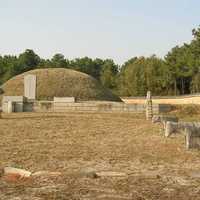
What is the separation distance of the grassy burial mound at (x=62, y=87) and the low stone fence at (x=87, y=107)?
14.1 m

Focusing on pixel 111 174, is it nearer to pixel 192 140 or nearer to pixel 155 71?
pixel 192 140

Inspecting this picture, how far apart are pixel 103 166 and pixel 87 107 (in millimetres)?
20351

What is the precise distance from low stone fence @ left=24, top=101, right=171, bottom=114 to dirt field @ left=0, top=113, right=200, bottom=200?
49.8ft

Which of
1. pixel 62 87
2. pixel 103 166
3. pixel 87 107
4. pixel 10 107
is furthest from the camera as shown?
pixel 62 87

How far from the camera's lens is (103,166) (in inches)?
243

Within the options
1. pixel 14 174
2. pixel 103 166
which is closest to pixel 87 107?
pixel 103 166

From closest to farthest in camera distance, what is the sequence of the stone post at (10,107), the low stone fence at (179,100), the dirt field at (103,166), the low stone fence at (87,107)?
the dirt field at (103,166) → the stone post at (10,107) → the low stone fence at (87,107) → the low stone fence at (179,100)

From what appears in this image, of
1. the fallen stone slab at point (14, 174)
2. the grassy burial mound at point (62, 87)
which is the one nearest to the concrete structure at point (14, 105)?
the grassy burial mound at point (62, 87)

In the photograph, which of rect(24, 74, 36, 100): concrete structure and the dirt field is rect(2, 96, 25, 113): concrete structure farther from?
the dirt field

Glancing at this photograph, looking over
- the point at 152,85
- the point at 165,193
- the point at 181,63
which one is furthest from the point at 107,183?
the point at 152,85

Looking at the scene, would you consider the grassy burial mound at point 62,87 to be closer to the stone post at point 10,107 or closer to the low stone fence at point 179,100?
the low stone fence at point 179,100

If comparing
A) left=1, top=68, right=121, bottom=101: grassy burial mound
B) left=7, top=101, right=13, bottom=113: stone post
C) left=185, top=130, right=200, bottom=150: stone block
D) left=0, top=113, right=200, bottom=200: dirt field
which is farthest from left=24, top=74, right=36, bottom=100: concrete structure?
left=185, top=130, right=200, bottom=150: stone block

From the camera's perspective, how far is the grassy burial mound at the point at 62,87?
139 ft

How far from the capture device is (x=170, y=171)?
5.83 meters
